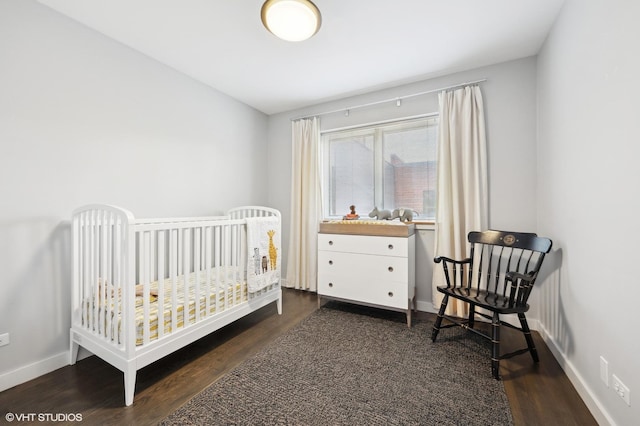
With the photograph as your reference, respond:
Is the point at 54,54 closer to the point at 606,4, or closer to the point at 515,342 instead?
the point at 606,4

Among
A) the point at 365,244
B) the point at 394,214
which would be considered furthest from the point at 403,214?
the point at 365,244

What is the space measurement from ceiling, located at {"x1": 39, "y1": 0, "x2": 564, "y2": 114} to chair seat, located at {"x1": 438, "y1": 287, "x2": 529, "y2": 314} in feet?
6.66

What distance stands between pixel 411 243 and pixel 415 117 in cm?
139

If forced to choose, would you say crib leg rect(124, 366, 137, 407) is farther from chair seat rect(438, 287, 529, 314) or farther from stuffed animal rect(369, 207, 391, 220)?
stuffed animal rect(369, 207, 391, 220)

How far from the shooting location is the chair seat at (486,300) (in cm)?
173

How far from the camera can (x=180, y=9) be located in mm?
1830

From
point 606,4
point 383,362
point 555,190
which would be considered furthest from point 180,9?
point 555,190

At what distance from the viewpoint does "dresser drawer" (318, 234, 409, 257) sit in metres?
2.49

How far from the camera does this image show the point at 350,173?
341 centimetres

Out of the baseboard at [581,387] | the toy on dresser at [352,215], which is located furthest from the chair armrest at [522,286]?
the toy on dresser at [352,215]

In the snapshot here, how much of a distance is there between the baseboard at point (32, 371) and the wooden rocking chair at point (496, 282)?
2747 millimetres

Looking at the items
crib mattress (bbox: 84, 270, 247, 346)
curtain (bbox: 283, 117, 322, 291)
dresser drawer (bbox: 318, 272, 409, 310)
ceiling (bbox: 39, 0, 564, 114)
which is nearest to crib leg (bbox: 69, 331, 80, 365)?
crib mattress (bbox: 84, 270, 247, 346)

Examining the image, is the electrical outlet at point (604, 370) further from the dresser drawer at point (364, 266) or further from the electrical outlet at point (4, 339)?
the electrical outlet at point (4, 339)

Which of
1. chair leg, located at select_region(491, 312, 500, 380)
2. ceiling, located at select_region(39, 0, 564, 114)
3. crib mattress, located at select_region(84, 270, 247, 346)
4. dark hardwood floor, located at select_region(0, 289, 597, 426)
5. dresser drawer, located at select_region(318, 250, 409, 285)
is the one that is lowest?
dark hardwood floor, located at select_region(0, 289, 597, 426)
